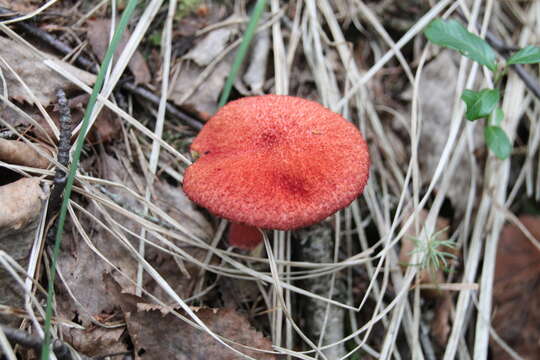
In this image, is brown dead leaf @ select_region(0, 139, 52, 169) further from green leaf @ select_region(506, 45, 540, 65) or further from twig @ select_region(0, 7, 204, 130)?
green leaf @ select_region(506, 45, 540, 65)

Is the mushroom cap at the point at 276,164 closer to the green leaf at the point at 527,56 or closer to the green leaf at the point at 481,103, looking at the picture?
the green leaf at the point at 481,103

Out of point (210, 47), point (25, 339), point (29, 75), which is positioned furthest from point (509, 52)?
point (25, 339)

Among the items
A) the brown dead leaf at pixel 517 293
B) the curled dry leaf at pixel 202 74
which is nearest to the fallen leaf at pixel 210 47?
the curled dry leaf at pixel 202 74

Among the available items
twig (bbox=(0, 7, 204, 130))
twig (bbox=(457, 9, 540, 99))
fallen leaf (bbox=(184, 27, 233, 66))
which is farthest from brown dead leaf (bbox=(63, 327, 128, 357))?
twig (bbox=(457, 9, 540, 99))

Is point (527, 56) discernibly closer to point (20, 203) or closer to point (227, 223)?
point (227, 223)

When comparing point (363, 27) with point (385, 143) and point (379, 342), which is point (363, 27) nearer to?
point (385, 143)

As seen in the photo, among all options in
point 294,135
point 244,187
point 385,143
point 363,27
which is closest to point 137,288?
point 244,187

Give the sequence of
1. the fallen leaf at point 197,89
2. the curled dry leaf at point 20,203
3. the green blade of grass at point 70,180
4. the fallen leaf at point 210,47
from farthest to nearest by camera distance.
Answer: the fallen leaf at point 210,47, the fallen leaf at point 197,89, the curled dry leaf at point 20,203, the green blade of grass at point 70,180
